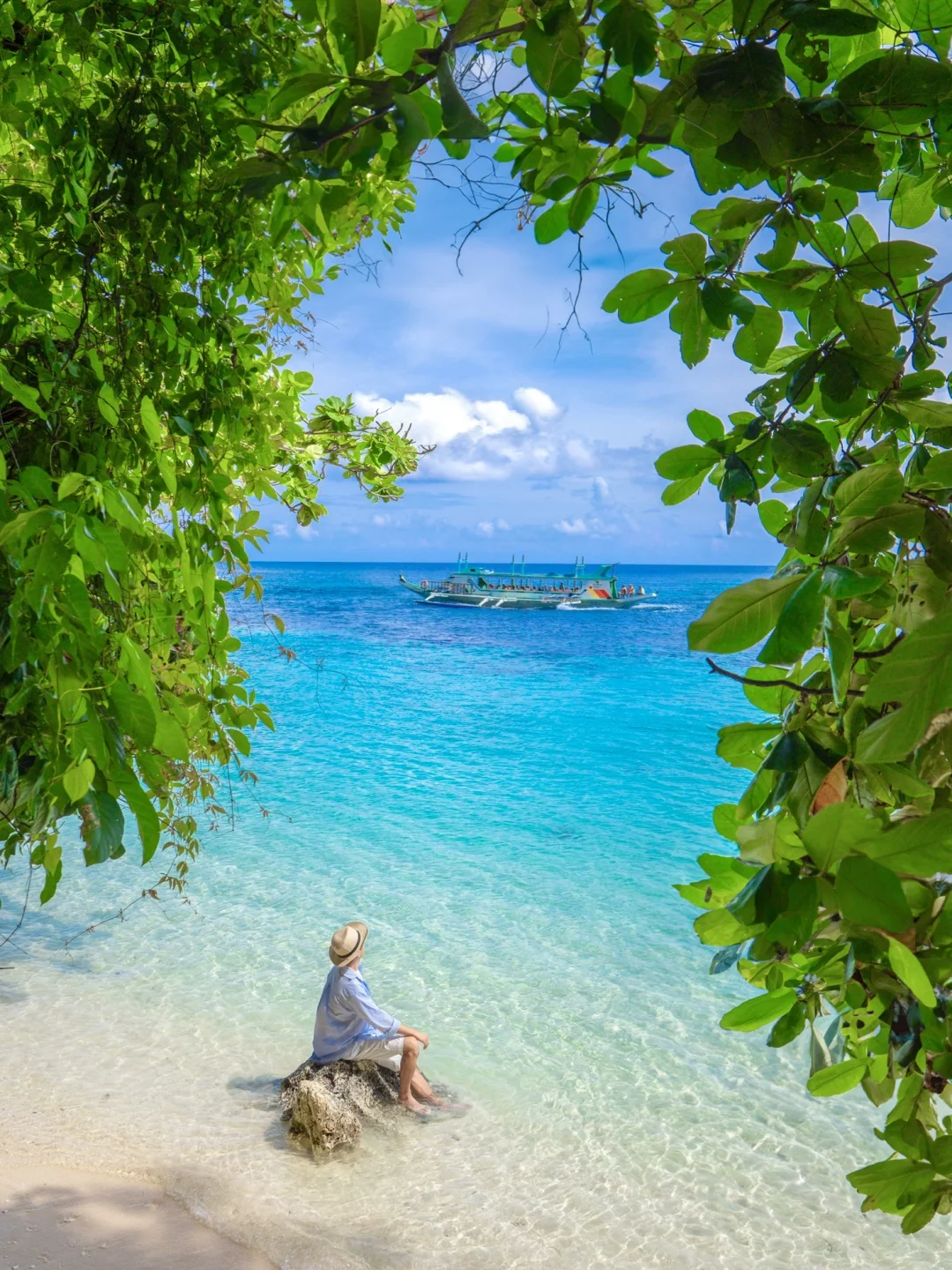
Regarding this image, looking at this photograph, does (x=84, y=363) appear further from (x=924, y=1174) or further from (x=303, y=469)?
(x=303, y=469)

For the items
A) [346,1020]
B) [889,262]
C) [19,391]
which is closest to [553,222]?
[889,262]

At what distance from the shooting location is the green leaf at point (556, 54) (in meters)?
0.82

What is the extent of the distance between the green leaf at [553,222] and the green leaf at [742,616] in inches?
24.2

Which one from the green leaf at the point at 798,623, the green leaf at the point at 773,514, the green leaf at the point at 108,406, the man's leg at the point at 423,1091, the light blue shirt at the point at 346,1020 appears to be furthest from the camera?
the man's leg at the point at 423,1091

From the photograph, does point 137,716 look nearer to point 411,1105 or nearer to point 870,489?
point 870,489

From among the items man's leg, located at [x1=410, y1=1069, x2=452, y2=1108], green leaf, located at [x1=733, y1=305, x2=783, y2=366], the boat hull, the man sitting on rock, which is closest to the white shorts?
the man sitting on rock

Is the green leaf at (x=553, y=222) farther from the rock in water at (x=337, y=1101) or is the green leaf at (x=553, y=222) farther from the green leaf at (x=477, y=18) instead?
the rock in water at (x=337, y=1101)

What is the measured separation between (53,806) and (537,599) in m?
48.6

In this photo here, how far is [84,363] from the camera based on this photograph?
80.4 inches

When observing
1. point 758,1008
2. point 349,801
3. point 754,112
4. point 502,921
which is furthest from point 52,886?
point 349,801

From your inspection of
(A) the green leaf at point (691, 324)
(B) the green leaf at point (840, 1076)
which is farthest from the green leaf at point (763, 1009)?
(A) the green leaf at point (691, 324)

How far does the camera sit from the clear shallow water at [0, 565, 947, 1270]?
4320 millimetres

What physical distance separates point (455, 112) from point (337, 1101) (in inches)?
204

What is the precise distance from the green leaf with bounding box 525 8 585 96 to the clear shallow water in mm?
934
